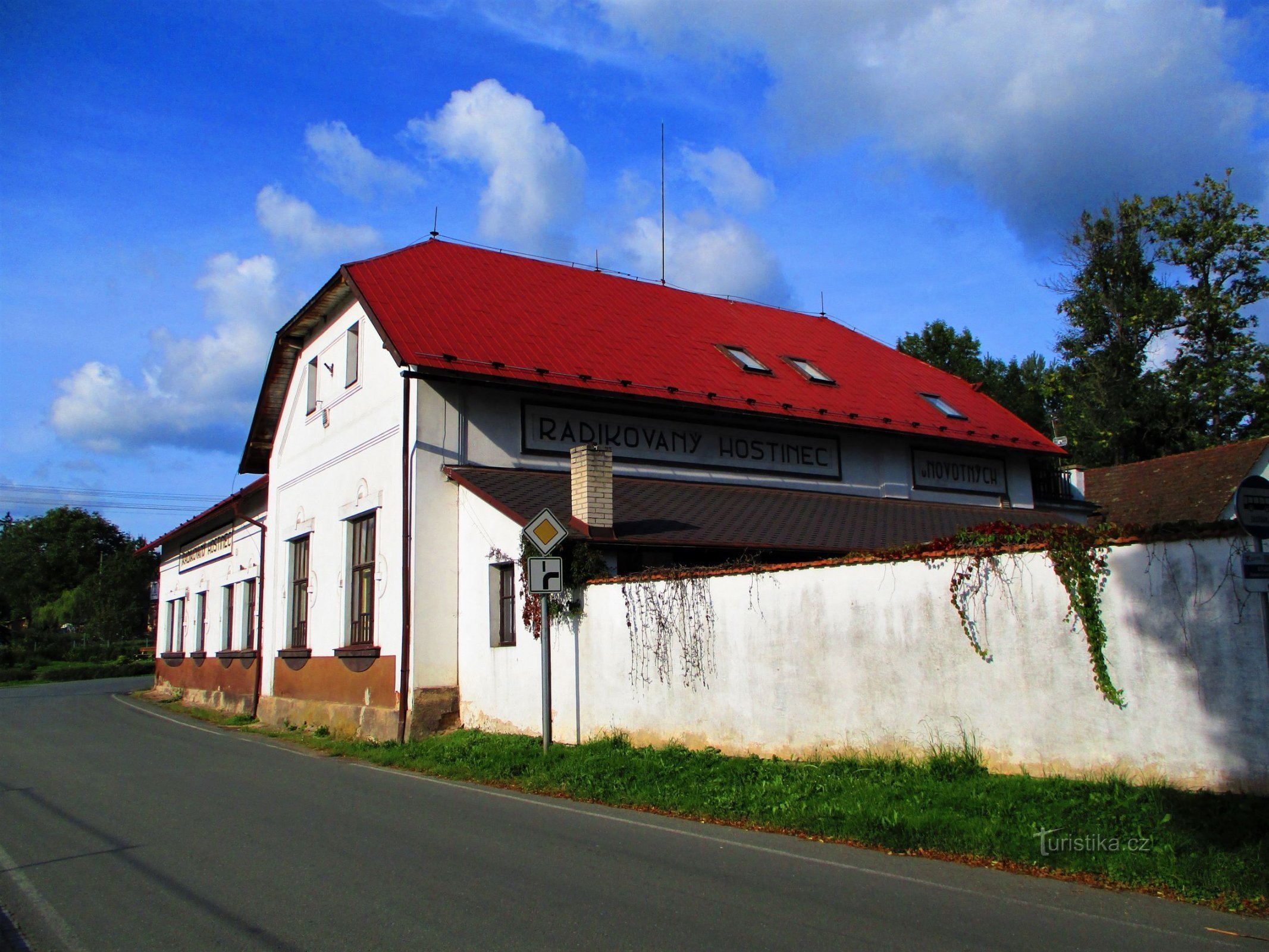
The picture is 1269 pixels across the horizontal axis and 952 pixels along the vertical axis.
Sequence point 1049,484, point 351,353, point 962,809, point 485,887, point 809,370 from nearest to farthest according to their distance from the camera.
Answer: point 485,887 → point 962,809 → point 351,353 → point 809,370 → point 1049,484

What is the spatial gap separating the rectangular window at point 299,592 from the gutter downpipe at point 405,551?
5.80 m

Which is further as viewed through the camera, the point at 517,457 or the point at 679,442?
the point at 679,442

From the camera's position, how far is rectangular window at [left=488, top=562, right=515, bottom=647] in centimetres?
1477

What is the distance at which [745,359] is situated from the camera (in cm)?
2194

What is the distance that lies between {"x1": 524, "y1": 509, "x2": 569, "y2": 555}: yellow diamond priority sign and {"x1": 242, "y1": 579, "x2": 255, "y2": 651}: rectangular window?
15.1 m

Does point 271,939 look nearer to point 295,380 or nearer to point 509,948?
point 509,948

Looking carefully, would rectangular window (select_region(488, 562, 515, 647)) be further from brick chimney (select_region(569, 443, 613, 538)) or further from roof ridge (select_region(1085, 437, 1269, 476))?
roof ridge (select_region(1085, 437, 1269, 476))

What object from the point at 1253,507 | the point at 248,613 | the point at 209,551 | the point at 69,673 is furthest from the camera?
the point at 69,673

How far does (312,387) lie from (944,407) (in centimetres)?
1447

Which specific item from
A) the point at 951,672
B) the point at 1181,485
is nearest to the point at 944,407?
the point at 1181,485

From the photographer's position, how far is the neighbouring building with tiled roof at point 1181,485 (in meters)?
27.6

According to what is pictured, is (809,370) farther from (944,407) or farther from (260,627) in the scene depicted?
(260,627)

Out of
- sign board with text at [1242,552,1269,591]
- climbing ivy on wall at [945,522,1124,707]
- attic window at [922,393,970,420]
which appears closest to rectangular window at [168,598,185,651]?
attic window at [922,393,970,420]

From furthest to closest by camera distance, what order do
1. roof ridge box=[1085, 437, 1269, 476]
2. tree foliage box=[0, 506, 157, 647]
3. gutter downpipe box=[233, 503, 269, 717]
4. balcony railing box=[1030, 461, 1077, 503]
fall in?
tree foliage box=[0, 506, 157, 647], roof ridge box=[1085, 437, 1269, 476], balcony railing box=[1030, 461, 1077, 503], gutter downpipe box=[233, 503, 269, 717]
